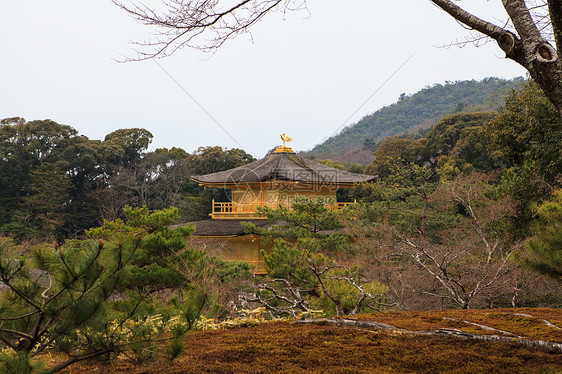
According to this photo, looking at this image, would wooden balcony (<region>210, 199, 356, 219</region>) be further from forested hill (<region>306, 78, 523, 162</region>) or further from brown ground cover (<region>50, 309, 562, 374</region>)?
forested hill (<region>306, 78, 523, 162</region>)

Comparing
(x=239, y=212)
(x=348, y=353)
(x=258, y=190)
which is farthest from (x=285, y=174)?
(x=348, y=353)

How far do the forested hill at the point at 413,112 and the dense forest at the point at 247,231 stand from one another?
84.1ft

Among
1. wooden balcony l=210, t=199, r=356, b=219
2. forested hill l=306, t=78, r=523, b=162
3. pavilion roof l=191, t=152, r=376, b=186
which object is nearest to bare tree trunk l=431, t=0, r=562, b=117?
pavilion roof l=191, t=152, r=376, b=186

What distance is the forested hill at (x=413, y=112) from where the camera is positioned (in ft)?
177

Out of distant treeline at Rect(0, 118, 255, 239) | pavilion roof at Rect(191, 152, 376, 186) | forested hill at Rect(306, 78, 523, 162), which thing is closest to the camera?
pavilion roof at Rect(191, 152, 376, 186)

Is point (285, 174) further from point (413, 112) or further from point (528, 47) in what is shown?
point (413, 112)

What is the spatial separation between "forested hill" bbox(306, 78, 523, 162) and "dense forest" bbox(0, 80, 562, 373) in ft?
84.1

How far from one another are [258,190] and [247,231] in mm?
4880

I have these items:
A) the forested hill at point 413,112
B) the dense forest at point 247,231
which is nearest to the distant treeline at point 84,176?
the dense forest at point 247,231

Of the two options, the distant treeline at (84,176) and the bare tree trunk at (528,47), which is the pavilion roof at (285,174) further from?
the bare tree trunk at (528,47)

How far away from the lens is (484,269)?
306 inches

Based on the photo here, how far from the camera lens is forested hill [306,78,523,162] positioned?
5398cm

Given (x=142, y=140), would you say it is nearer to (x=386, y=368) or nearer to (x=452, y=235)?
(x=452, y=235)

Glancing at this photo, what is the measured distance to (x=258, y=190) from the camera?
62.4 ft
